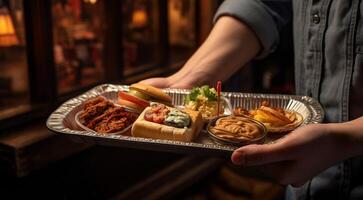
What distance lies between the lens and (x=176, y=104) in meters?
1.32

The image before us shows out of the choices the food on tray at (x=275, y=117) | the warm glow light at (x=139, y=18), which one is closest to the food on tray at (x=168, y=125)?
the food on tray at (x=275, y=117)

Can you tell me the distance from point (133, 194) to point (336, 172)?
1403 mm

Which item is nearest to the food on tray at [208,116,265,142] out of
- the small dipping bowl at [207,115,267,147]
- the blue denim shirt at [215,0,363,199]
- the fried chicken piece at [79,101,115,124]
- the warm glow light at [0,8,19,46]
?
the small dipping bowl at [207,115,267,147]

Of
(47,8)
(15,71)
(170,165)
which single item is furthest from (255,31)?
(170,165)

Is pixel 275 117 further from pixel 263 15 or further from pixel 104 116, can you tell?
pixel 104 116

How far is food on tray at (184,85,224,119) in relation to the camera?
4.06 ft

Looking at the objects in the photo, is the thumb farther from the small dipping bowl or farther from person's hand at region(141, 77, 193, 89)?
person's hand at region(141, 77, 193, 89)

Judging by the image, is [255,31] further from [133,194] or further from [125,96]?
[133,194]

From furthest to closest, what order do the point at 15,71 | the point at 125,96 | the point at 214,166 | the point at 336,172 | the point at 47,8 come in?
the point at 214,166 → the point at 15,71 → the point at 47,8 → the point at 125,96 → the point at 336,172

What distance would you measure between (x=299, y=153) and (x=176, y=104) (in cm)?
53

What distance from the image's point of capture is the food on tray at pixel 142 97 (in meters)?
1.25

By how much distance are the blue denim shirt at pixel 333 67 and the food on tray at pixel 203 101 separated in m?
0.21

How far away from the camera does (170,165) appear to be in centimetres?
261

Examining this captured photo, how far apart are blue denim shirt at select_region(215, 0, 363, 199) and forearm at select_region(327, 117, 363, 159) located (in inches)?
6.9
